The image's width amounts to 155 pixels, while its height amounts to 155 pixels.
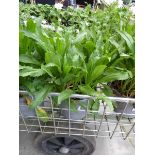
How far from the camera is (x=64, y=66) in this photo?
84 centimetres

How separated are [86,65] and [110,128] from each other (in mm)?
346

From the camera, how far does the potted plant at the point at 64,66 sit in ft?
2.75

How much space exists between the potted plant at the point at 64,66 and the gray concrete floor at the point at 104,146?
27 centimetres

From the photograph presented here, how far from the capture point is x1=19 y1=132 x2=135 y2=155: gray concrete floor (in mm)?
1128

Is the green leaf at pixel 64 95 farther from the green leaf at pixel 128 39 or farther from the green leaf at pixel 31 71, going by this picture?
the green leaf at pixel 128 39

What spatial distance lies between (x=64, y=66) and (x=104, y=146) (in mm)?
509

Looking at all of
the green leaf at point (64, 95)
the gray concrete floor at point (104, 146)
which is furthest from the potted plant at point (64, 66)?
the gray concrete floor at point (104, 146)

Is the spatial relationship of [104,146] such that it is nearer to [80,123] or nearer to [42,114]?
[80,123]

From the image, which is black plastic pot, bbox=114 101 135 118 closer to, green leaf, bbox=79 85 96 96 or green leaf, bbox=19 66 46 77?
green leaf, bbox=79 85 96 96

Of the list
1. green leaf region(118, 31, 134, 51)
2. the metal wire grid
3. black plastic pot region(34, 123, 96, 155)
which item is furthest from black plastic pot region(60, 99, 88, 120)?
green leaf region(118, 31, 134, 51)

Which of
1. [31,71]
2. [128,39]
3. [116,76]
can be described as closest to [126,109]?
[116,76]

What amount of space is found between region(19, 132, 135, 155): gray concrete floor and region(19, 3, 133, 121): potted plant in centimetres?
27
